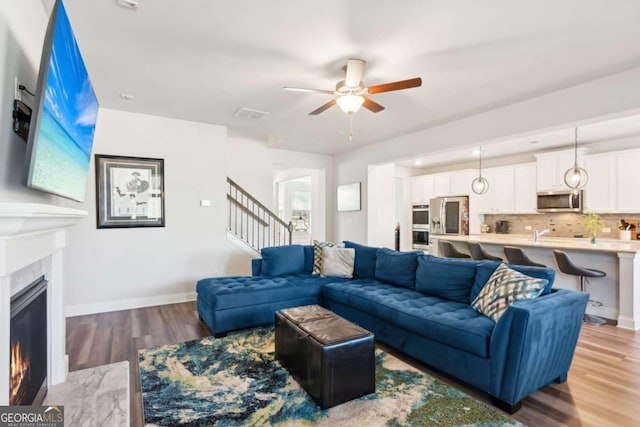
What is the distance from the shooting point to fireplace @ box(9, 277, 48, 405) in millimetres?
1448

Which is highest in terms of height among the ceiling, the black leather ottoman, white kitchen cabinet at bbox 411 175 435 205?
the ceiling

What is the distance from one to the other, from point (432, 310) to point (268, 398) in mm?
1457

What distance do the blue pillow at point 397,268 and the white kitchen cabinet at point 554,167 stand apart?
399 centimetres

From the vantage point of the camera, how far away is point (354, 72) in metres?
2.74

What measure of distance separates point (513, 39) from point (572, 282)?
11.2ft

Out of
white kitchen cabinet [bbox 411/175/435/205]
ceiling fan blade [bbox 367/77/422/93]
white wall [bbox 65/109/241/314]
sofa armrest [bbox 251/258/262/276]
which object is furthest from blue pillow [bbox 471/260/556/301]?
white kitchen cabinet [bbox 411/175/435/205]

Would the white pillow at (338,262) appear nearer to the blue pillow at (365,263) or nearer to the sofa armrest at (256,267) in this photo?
the blue pillow at (365,263)

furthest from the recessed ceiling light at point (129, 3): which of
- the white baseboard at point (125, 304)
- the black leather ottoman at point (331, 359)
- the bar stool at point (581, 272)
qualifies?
the bar stool at point (581, 272)

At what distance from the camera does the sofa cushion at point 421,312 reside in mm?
2191

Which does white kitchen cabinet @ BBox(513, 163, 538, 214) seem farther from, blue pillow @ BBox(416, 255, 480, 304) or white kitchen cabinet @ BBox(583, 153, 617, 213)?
blue pillow @ BBox(416, 255, 480, 304)

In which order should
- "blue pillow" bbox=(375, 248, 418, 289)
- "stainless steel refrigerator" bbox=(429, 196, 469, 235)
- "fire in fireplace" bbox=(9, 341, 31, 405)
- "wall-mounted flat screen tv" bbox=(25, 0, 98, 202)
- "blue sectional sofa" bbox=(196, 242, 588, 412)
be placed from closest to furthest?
"wall-mounted flat screen tv" bbox=(25, 0, 98, 202)
"fire in fireplace" bbox=(9, 341, 31, 405)
"blue sectional sofa" bbox=(196, 242, 588, 412)
"blue pillow" bbox=(375, 248, 418, 289)
"stainless steel refrigerator" bbox=(429, 196, 469, 235)

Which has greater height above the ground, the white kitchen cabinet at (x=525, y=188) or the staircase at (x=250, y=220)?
the white kitchen cabinet at (x=525, y=188)

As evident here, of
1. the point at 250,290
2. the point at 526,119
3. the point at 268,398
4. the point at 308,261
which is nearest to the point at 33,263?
the point at 268,398

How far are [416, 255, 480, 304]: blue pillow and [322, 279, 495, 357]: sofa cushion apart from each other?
8cm
